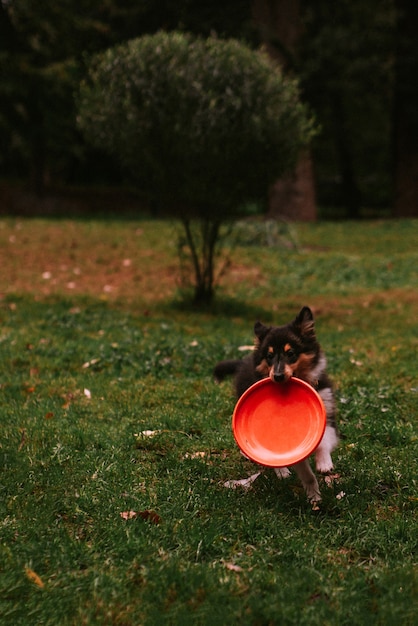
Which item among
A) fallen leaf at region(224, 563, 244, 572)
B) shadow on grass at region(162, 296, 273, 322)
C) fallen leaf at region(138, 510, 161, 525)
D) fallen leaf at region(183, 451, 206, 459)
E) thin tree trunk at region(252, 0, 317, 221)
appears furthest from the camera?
thin tree trunk at region(252, 0, 317, 221)

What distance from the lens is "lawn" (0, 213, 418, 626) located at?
344cm

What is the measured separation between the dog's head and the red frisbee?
15 cm

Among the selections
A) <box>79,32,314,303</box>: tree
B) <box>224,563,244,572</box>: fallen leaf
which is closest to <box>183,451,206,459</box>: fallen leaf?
<box>224,563,244,572</box>: fallen leaf

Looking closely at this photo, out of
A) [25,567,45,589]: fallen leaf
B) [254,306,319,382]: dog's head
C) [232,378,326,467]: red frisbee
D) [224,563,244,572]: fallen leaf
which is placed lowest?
[224,563,244,572]: fallen leaf

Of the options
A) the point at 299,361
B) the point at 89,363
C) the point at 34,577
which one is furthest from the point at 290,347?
the point at 89,363

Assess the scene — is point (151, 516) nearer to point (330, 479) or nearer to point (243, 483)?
point (243, 483)

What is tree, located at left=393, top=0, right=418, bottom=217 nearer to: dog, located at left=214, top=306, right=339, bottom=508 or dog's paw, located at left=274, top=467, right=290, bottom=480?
dog, located at left=214, top=306, right=339, bottom=508

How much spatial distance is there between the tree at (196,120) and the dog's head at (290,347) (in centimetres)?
574

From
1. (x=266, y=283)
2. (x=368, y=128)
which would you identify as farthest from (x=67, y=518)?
(x=368, y=128)

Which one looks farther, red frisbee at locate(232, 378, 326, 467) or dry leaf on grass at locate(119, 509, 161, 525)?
red frisbee at locate(232, 378, 326, 467)

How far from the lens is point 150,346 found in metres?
8.49

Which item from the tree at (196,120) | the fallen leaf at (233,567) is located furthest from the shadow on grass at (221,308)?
the fallen leaf at (233,567)

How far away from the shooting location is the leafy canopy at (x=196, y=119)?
400 inches

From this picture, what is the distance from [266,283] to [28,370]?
24.1 feet
